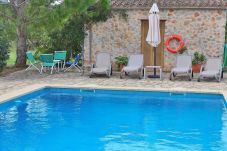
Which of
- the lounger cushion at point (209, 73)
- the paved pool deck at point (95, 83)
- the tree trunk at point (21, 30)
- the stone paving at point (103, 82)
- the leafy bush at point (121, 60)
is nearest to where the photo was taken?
the paved pool deck at point (95, 83)

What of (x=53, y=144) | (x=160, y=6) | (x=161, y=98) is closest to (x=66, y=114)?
(x=53, y=144)

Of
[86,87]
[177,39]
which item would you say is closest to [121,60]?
[177,39]

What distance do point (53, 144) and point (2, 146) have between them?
34.9 inches

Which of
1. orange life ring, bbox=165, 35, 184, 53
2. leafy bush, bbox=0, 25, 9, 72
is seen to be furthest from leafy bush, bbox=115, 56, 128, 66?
leafy bush, bbox=0, 25, 9, 72

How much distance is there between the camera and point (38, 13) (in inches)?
575

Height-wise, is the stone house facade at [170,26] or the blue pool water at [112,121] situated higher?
the stone house facade at [170,26]

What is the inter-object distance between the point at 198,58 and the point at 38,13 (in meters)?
6.59

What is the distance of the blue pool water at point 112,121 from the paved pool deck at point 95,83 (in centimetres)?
25

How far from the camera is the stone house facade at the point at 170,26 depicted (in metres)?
15.3

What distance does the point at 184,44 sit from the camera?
15.7m

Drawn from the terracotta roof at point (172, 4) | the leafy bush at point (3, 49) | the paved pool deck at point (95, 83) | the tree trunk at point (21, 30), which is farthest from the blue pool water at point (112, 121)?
the terracotta roof at point (172, 4)

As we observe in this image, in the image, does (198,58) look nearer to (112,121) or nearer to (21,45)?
(21,45)

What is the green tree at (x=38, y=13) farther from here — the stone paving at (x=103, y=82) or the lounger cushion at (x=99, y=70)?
the lounger cushion at (x=99, y=70)

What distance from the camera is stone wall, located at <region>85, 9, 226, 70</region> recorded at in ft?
50.3
